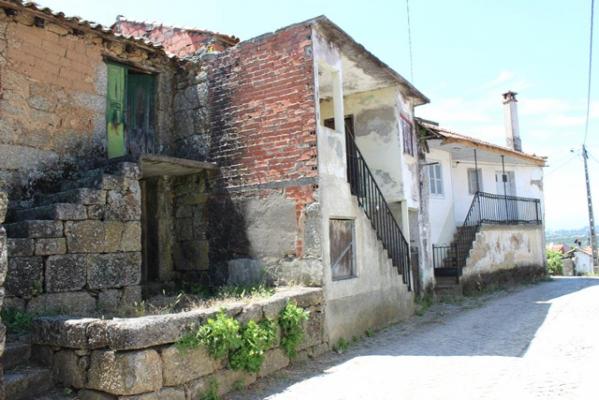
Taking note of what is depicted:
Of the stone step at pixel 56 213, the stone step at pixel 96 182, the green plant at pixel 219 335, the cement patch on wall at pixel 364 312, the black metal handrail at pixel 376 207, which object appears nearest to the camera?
the green plant at pixel 219 335

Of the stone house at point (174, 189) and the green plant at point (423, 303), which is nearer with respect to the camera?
the stone house at point (174, 189)

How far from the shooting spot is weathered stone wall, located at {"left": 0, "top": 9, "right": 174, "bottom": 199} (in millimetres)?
6570

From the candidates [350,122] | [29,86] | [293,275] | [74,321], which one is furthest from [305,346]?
[350,122]

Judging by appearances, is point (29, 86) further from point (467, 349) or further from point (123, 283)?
point (467, 349)

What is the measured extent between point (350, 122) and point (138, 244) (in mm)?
6000

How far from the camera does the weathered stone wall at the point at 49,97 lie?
6.57 m

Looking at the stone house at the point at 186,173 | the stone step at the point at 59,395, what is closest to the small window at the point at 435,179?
the stone house at the point at 186,173

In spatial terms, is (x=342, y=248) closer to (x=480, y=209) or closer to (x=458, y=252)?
(x=458, y=252)

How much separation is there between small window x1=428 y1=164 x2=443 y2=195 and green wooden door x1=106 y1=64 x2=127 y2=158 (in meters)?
10.1

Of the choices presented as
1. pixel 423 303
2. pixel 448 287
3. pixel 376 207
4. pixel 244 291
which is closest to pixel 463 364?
pixel 244 291

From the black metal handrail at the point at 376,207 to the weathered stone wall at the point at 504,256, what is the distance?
466cm

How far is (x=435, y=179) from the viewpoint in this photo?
15688mm

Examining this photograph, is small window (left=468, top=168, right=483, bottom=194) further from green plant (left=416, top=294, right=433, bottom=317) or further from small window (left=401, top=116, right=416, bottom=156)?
green plant (left=416, top=294, right=433, bottom=317)

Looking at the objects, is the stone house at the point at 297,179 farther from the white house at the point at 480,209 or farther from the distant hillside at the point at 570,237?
the distant hillside at the point at 570,237
